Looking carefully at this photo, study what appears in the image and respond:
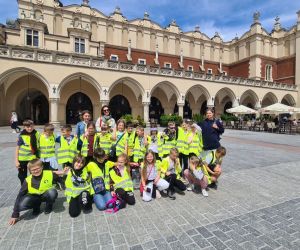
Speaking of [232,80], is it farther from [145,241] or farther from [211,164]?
[145,241]

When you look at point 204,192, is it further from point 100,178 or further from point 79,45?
point 79,45

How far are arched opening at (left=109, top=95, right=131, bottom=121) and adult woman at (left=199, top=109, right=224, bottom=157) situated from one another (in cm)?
2041

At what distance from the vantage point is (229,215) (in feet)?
11.3

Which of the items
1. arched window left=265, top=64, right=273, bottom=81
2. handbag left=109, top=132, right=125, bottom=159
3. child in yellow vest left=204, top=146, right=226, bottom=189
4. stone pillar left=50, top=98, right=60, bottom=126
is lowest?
child in yellow vest left=204, top=146, right=226, bottom=189

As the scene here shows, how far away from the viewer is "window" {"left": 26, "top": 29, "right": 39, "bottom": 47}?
66.2 ft

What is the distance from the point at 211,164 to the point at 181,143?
859 mm

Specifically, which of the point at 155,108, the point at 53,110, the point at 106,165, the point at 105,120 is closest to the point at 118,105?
the point at 155,108

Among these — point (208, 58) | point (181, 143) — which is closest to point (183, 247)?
point (181, 143)

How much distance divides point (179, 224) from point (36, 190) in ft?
7.65

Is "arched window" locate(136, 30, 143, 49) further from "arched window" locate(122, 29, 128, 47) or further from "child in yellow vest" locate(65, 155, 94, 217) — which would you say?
"child in yellow vest" locate(65, 155, 94, 217)

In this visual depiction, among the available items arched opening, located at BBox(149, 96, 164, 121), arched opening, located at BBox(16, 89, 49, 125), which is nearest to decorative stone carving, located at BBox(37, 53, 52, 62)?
arched opening, located at BBox(16, 89, 49, 125)

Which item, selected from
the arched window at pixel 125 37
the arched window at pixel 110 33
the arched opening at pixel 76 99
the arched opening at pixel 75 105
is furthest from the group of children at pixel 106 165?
the arched window at pixel 125 37

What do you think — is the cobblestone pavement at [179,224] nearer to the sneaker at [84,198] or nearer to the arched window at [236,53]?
the sneaker at [84,198]

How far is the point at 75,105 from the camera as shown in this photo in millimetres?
22812
